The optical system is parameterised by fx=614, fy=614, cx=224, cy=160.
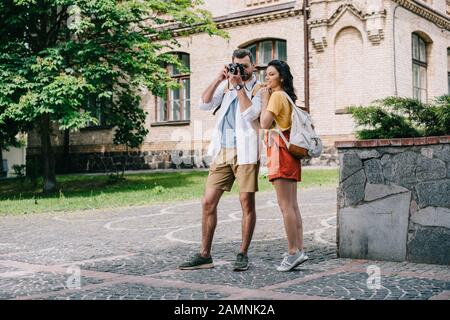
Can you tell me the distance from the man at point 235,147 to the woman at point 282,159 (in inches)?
5.1

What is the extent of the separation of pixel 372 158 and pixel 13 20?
1307 centimetres

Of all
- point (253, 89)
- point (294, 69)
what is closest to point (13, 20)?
point (294, 69)

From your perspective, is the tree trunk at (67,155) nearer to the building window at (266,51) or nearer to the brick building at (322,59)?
the brick building at (322,59)

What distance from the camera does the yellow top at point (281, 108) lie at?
18.7ft

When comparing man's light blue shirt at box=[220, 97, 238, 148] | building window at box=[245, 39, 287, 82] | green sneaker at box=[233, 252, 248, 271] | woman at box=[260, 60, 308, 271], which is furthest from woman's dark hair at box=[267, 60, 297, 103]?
building window at box=[245, 39, 287, 82]

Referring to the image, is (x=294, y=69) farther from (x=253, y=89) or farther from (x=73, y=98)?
(x=253, y=89)

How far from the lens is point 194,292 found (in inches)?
192

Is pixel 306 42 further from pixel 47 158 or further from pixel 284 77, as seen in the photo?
pixel 284 77

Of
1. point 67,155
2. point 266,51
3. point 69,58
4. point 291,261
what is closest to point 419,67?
point 266,51

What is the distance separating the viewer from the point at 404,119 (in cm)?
648

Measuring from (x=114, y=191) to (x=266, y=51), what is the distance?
31.9 feet

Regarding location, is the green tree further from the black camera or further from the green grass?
the black camera

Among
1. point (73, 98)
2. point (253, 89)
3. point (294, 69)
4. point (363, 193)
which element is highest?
point (294, 69)

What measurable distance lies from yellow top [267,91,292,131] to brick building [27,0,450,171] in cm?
1627
